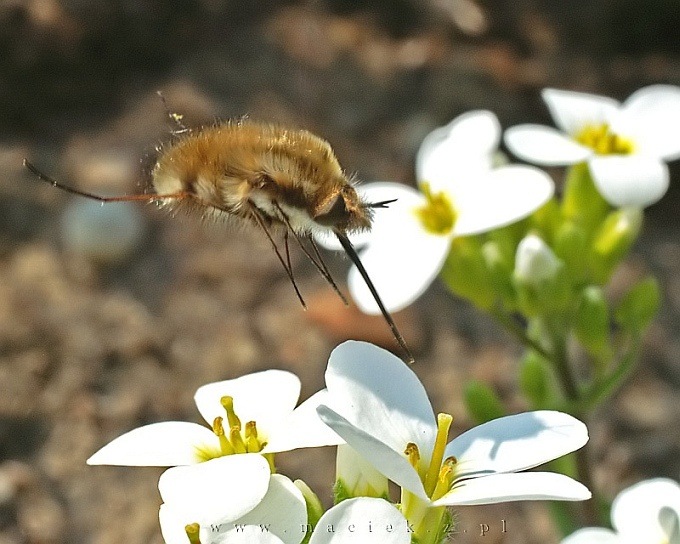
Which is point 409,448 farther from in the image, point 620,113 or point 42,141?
point 42,141

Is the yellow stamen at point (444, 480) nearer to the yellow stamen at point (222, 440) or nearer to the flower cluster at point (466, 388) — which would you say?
the flower cluster at point (466, 388)

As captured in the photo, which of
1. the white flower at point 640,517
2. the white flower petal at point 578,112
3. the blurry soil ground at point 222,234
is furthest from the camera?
the blurry soil ground at point 222,234

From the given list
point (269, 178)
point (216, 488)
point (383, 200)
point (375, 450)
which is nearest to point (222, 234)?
point (383, 200)

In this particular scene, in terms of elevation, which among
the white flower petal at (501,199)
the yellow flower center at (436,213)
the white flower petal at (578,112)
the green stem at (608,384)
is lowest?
the green stem at (608,384)

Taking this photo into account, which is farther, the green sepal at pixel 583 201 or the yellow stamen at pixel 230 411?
the green sepal at pixel 583 201

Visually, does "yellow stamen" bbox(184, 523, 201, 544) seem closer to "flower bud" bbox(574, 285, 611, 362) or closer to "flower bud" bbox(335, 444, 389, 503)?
"flower bud" bbox(335, 444, 389, 503)

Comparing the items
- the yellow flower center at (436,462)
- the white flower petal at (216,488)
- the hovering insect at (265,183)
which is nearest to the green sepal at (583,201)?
the hovering insect at (265,183)

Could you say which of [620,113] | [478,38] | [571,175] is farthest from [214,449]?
[478,38]
